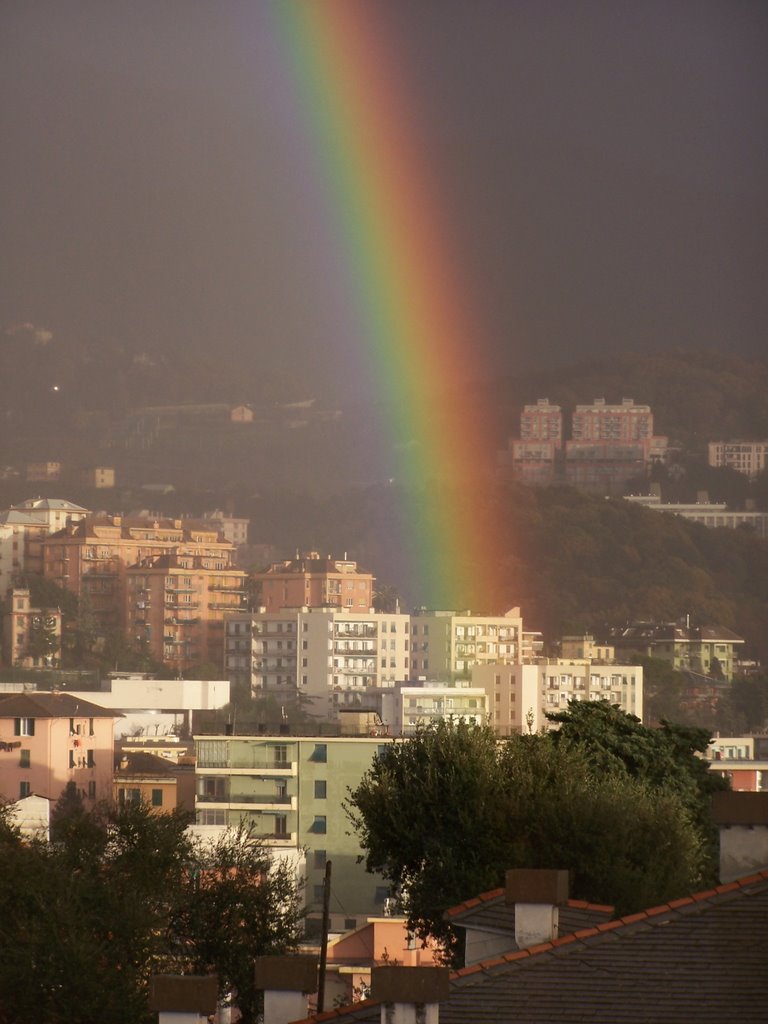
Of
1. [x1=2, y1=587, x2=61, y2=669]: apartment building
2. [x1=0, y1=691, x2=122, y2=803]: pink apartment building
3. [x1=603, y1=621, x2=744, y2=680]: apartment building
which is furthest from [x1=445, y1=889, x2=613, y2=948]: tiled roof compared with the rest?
[x1=603, y1=621, x2=744, y2=680]: apartment building

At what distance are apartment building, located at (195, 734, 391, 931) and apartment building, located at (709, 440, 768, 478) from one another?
428 feet

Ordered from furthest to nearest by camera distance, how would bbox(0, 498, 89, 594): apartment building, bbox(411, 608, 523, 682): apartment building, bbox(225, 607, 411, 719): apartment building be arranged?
1. bbox(0, 498, 89, 594): apartment building
2. bbox(411, 608, 523, 682): apartment building
3. bbox(225, 607, 411, 719): apartment building

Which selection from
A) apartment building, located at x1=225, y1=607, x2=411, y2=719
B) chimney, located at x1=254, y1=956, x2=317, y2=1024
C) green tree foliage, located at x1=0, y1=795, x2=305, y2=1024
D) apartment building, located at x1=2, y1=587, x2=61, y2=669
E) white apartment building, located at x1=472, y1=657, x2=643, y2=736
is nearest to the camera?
chimney, located at x1=254, y1=956, x2=317, y2=1024

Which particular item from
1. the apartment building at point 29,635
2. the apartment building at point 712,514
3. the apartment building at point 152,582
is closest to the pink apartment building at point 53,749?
the apartment building at point 29,635

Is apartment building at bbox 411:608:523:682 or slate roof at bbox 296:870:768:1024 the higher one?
apartment building at bbox 411:608:523:682

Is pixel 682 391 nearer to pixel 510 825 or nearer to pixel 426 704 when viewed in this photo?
pixel 426 704

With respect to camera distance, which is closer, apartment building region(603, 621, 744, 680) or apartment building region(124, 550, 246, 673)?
apartment building region(603, 621, 744, 680)

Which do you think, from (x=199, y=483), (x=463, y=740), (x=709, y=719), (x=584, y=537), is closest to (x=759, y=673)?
(x=709, y=719)

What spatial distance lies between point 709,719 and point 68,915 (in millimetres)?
101748

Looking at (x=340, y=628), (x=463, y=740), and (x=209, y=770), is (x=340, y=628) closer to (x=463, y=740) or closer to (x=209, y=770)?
(x=209, y=770)

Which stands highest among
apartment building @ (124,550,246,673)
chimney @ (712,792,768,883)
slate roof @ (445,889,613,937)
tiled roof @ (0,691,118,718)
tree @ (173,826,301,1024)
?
apartment building @ (124,550,246,673)

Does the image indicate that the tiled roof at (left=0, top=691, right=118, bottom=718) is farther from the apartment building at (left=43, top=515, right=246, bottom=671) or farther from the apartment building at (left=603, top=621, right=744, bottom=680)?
the apartment building at (left=603, top=621, right=744, bottom=680)

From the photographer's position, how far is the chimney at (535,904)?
8.64 meters

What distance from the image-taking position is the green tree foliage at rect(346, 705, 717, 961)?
15.2 meters
